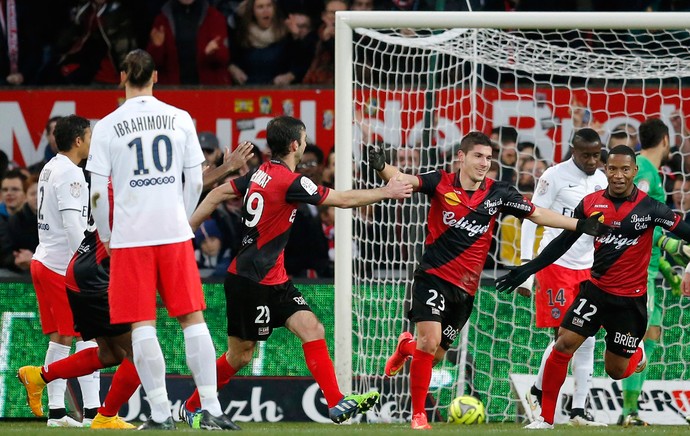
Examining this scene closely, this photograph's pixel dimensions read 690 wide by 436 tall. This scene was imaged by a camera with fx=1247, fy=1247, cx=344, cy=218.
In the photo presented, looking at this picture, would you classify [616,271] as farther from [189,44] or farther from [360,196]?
[189,44]

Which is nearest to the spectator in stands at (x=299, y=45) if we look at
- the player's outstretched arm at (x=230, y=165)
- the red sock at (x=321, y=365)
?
the player's outstretched arm at (x=230, y=165)

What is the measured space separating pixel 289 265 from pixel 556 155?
2.74 metres

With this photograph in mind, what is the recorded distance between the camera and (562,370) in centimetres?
835

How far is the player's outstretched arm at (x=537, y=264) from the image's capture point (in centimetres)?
820

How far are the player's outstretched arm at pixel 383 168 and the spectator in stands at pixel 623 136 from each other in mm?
3633

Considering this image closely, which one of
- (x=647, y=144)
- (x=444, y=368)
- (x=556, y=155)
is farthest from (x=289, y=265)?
(x=647, y=144)

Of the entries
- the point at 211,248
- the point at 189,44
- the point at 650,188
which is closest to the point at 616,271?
the point at 650,188

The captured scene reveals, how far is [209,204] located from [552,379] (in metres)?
2.58

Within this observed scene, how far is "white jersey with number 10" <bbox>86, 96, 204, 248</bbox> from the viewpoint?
263 inches

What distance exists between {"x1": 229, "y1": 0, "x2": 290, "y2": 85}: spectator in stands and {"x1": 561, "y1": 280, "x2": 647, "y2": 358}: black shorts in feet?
18.3

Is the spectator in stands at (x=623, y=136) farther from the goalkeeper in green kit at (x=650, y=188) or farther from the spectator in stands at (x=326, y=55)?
the spectator in stands at (x=326, y=55)

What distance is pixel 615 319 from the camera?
828cm

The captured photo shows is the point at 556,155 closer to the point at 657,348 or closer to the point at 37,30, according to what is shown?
the point at 657,348

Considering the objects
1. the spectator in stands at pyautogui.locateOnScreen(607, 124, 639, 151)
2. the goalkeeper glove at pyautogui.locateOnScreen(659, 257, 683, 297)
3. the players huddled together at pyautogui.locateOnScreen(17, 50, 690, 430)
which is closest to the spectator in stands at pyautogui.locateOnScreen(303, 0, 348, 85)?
the spectator in stands at pyautogui.locateOnScreen(607, 124, 639, 151)
